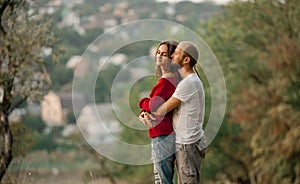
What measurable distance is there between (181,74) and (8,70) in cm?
717

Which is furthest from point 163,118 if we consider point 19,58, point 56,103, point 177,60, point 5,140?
point 56,103

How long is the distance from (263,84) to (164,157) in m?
29.9

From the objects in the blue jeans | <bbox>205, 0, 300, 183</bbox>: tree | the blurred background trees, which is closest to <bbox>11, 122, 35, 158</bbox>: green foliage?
the blurred background trees

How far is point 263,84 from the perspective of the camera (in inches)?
1400

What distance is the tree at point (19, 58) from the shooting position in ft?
41.2

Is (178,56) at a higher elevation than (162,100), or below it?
higher

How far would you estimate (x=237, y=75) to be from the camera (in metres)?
39.2

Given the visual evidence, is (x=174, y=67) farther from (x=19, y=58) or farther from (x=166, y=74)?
(x=19, y=58)

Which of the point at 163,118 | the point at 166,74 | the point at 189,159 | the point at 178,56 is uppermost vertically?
the point at 178,56

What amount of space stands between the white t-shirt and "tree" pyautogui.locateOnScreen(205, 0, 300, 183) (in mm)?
24211

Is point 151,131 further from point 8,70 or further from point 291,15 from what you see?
point 291,15

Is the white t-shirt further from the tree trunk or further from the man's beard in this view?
the tree trunk

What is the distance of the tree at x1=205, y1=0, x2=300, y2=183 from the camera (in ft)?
102

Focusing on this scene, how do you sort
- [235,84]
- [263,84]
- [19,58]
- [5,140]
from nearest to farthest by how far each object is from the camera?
[5,140]
[19,58]
[263,84]
[235,84]
